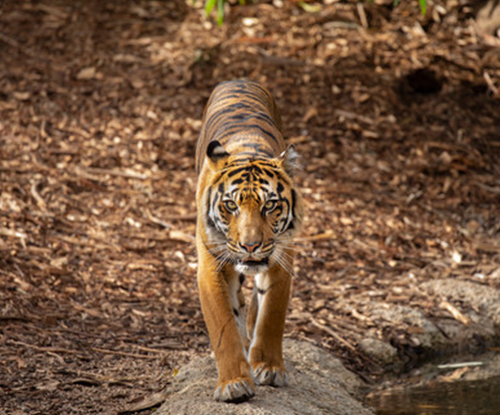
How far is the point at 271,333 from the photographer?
14.0 feet

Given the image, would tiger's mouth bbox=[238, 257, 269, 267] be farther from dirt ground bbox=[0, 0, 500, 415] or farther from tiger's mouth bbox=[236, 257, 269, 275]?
dirt ground bbox=[0, 0, 500, 415]

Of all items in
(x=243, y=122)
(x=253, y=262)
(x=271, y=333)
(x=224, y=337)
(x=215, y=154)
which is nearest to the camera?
(x=253, y=262)

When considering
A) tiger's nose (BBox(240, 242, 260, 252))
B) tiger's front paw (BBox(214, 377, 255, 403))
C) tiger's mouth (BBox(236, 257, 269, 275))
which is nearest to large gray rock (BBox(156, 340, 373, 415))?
tiger's front paw (BBox(214, 377, 255, 403))

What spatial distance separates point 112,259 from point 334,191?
2555 millimetres

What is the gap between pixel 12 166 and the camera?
7.59 meters

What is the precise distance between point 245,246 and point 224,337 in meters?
0.56

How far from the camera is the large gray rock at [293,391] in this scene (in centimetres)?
392

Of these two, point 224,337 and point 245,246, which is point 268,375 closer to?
point 224,337

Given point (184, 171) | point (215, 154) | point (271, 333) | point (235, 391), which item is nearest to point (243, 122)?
point (215, 154)

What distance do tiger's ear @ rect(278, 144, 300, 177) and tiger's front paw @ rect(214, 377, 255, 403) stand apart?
3.81 ft

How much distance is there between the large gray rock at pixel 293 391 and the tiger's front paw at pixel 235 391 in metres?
0.03

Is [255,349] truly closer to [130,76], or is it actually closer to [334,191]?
[334,191]

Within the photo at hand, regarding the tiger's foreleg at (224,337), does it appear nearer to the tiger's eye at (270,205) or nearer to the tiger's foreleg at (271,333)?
the tiger's foreleg at (271,333)

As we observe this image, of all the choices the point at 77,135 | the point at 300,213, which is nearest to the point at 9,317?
the point at 300,213
